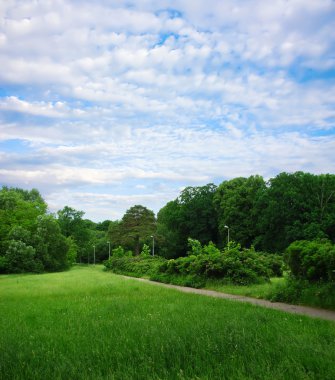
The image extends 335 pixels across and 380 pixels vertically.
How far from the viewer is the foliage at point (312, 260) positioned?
41.8 ft

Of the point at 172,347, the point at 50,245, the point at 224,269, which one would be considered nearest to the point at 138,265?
the point at 224,269

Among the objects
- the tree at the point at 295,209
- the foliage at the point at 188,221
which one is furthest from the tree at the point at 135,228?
the tree at the point at 295,209

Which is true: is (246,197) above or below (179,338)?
above

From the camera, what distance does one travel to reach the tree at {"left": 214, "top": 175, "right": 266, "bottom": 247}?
70.6 meters

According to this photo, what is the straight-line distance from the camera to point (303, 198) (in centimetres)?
6131

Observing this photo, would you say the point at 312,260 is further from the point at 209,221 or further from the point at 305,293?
the point at 209,221

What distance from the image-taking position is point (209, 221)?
82.4m

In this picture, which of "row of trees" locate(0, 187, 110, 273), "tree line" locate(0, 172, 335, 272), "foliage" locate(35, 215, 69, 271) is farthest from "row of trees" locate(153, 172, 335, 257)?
"row of trees" locate(0, 187, 110, 273)

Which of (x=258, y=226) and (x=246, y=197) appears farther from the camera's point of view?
(x=246, y=197)

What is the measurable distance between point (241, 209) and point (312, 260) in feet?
198

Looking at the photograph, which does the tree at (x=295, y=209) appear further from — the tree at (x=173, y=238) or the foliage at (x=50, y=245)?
the foliage at (x=50, y=245)

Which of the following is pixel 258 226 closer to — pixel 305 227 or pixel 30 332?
pixel 305 227

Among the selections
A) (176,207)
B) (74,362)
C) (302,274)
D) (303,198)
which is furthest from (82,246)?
(74,362)

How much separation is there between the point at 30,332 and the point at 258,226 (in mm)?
58483
